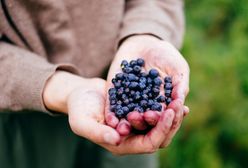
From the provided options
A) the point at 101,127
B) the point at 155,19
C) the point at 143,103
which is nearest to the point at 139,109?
the point at 143,103

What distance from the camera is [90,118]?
992mm

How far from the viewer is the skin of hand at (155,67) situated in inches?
37.8

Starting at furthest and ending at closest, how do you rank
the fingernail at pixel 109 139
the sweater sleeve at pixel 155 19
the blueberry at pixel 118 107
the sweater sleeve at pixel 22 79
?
the sweater sleeve at pixel 155 19 → the sweater sleeve at pixel 22 79 → the blueberry at pixel 118 107 → the fingernail at pixel 109 139

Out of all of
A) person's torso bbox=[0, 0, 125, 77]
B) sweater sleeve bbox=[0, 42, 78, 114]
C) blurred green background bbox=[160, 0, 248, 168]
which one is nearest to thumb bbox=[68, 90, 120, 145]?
sweater sleeve bbox=[0, 42, 78, 114]

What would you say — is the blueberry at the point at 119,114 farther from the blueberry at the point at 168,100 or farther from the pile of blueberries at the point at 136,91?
the blueberry at the point at 168,100

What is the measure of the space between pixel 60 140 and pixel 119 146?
1.42 feet

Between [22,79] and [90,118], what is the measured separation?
0.79 feet

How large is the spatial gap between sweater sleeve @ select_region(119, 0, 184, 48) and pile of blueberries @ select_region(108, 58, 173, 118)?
0.17 meters

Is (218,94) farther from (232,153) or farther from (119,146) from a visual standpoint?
(119,146)

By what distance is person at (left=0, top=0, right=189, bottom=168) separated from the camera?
99 centimetres

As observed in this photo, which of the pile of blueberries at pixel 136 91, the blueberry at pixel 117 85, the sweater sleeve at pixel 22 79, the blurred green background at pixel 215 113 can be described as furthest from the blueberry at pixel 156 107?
the blurred green background at pixel 215 113

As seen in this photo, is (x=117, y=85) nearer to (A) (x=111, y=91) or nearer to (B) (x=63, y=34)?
(A) (x=111, y=91)

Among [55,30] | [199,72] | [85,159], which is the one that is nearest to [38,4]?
[55,30]

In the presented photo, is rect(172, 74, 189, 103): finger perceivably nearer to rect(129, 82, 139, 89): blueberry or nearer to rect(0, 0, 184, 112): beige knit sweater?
rect(129, 82, 139, 89): blueberry
